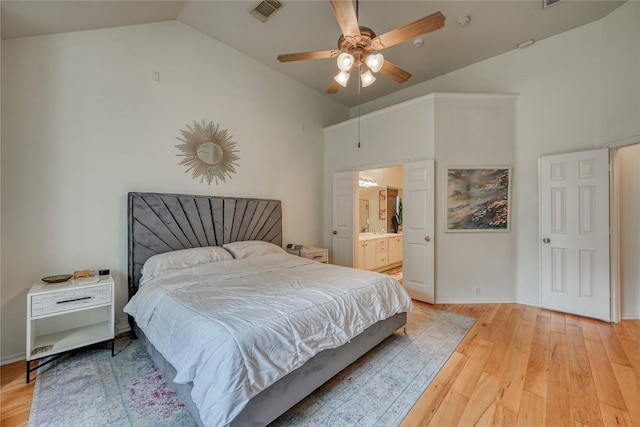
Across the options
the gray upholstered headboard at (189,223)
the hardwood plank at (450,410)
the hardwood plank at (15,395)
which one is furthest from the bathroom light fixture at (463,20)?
the hardwood plank at (15,395)

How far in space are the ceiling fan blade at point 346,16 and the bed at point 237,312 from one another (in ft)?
7.02

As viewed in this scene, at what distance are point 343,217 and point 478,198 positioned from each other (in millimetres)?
2213

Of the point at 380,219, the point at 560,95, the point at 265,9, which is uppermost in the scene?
the point at 265,9

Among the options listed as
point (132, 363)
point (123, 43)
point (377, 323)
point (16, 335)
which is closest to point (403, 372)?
point (377, 323)

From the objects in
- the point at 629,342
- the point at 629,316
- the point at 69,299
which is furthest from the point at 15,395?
the point at 629,316

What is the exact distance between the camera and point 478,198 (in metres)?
3.89

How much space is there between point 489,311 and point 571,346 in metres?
0.95

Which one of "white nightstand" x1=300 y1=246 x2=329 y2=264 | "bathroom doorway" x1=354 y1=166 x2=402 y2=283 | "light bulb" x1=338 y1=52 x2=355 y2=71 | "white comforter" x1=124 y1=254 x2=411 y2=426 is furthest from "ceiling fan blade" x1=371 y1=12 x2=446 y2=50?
"bathroom doorway" x1=354 y1=166 x2=402 y2=283

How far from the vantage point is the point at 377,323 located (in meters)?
2.46

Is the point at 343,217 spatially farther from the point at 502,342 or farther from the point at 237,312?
the point at 237,312

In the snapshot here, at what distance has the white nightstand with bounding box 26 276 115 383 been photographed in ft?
6.91

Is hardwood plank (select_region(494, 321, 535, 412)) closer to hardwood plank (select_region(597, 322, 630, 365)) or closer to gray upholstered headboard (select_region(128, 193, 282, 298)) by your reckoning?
hardwood plank (select_region(597, 322, 630, 365))

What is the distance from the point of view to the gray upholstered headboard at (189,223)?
2893mm

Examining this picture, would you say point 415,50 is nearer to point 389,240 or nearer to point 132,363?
point 389,240
